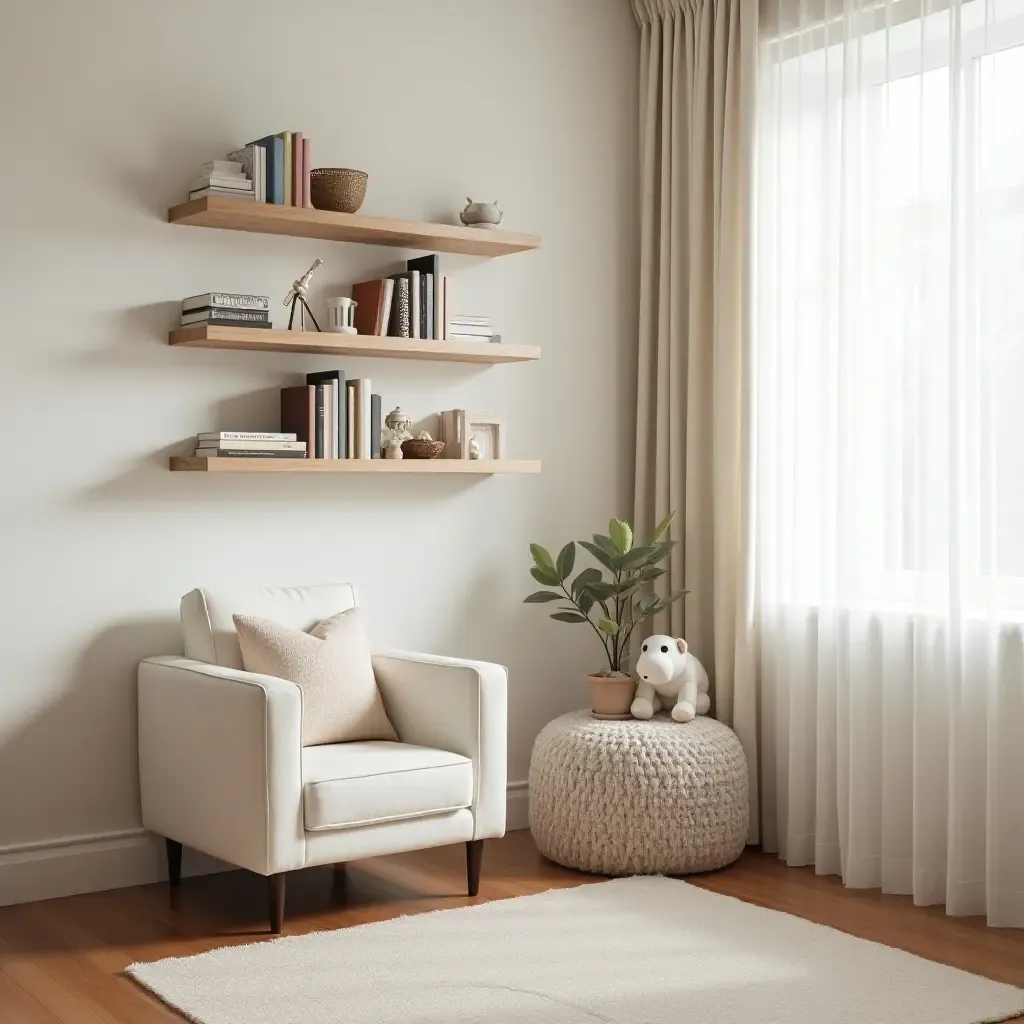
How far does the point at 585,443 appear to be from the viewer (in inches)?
187

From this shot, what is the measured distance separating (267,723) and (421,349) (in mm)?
1356

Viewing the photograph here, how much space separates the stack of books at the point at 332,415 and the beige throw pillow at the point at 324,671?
1.72 feet

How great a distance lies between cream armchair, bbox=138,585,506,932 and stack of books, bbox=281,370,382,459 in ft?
1.38

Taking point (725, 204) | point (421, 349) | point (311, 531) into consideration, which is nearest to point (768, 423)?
point (725, 204)

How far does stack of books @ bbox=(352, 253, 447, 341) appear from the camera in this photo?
409cm

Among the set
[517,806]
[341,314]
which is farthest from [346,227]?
[517,806]

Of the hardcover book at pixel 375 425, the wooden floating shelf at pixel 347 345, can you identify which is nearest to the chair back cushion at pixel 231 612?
the hardcover book at pixel 375 425

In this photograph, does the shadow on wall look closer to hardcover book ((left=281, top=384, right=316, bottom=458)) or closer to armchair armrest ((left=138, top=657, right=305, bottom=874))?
armchair armrest ((left=138, top=657, right=305, bottom=874))

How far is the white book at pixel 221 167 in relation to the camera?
3770 millimetres

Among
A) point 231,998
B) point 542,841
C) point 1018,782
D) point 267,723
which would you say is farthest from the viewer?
point 542,841

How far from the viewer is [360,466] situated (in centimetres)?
398

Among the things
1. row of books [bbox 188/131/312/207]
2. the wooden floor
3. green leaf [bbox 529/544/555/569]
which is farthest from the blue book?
the wooden floor

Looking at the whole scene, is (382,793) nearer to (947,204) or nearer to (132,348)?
(132,348)

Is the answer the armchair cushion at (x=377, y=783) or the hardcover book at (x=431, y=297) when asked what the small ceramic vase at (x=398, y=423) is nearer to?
the hardcover book at (x=431, y=297)
